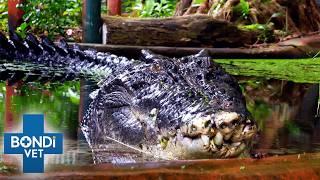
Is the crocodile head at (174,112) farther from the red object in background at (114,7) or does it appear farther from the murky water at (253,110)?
the red object in background at (114,7)

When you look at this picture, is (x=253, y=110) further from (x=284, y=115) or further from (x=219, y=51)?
(x=219, y=51)

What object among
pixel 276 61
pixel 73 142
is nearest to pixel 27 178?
pixel 73 142

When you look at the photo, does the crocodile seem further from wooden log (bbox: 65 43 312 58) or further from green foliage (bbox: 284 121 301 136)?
wooden log (bbox: 65 43 312 58)

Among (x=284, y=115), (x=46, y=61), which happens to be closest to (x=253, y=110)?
(x=284, y=115)

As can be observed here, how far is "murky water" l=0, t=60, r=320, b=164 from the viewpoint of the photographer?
3.50 m

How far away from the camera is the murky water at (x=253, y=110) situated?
3.50 m

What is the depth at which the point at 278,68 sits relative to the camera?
26.0ft

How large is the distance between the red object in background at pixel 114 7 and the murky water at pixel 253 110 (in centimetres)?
575

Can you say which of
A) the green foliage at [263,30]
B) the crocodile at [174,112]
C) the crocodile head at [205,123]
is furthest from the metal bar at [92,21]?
the crocodile head at [205,123]

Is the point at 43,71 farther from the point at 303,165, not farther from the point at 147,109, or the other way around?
the point at 303,165

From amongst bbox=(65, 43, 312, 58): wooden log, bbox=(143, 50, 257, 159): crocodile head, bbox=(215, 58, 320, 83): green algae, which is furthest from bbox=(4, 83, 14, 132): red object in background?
bbox=(215, 58, 320, 83): green algae

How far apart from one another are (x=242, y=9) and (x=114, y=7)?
2.81 metres

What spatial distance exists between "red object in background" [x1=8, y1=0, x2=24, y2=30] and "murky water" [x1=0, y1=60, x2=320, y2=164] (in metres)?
3.78

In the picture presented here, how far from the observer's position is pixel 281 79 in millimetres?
7047
